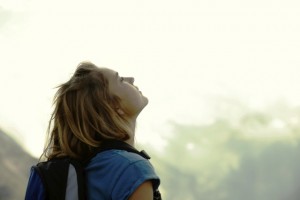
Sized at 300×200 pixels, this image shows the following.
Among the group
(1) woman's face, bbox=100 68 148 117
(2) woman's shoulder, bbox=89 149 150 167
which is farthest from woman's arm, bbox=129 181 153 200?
(1) woman's face, bbox=100 68 148 117

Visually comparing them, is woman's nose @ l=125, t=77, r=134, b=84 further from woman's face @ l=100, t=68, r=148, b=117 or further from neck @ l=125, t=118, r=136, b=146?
neck @ l=125, t=118, r=136, b=146

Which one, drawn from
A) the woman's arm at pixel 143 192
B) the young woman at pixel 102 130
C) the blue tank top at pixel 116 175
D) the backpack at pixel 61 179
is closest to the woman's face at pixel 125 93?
the young woman at pixel 102 130

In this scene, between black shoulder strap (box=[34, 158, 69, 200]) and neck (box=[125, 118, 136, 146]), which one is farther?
neck (box=[125, 118, 136, 146])

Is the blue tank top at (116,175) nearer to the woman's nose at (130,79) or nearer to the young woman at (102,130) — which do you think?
the young woman at (102,130)

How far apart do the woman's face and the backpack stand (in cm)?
Result: 71

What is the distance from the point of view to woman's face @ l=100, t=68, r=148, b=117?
4.77 m

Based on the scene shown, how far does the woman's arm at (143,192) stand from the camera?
12.1 feet

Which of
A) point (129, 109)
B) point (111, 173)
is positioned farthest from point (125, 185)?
point (129, 109)

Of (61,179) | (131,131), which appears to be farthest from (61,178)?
(131,131)

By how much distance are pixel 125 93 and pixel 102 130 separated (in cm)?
72

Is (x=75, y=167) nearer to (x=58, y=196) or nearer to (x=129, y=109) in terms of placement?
(x=58, y=196)

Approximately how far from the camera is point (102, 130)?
422 cm

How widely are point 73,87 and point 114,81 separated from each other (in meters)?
0.43

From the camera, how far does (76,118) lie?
4.38 meters
